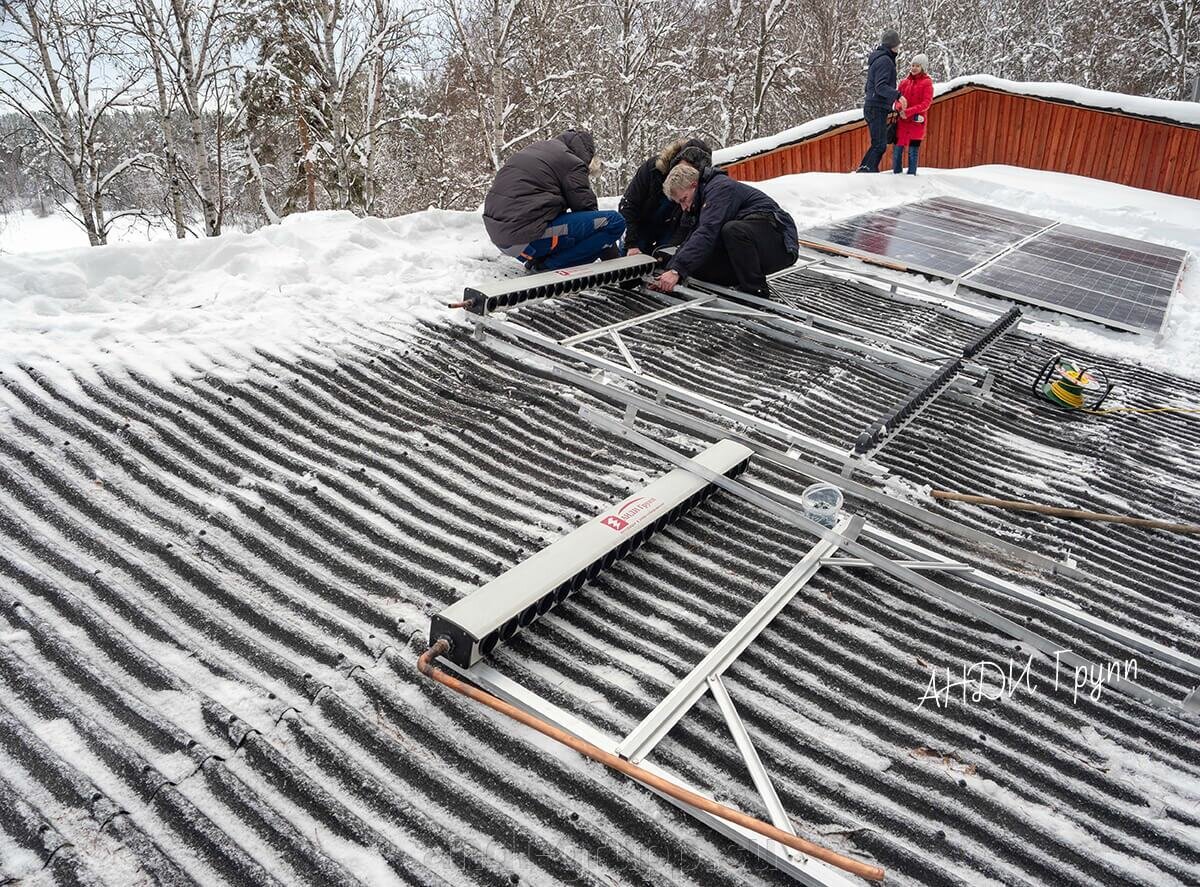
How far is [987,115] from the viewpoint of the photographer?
15.8 metres

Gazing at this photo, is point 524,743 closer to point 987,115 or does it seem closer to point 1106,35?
point 987,115

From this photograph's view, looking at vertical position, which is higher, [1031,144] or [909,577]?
[1031,144]

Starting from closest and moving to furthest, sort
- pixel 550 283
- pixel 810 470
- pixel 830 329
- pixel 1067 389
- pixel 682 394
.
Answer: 1. pixel 810 470
2. pixel 682 394
3. pixel 1067 389
4. pixel 550 283
5. pixel 830 329

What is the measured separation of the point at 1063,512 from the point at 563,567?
298 cm

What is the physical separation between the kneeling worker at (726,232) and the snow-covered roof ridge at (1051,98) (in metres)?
9.47

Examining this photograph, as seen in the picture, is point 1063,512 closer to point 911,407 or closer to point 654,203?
point 911,407

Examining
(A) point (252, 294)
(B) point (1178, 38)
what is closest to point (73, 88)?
(A) point (252, 294)

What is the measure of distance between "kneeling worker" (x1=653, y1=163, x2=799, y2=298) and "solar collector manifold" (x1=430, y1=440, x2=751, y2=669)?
286 cm

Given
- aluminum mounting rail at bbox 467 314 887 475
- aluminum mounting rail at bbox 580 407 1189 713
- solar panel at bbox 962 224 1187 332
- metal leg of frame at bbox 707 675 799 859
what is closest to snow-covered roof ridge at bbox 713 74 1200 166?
solar panel at bbox 962 224 1187 332

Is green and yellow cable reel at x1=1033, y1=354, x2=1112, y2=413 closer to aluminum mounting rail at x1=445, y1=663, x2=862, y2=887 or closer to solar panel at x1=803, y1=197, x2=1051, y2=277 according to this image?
solar panel at x1=803, y1=197, x2=1051, y2=277

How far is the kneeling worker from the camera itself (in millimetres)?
5883

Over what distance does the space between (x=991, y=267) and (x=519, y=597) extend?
847 cm

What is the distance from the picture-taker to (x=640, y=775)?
Result: 197cm

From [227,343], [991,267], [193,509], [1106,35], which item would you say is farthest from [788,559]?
[1106,35]
